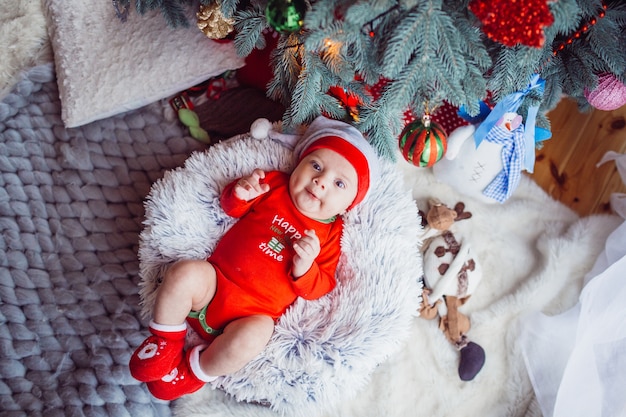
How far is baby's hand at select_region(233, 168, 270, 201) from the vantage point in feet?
3.62

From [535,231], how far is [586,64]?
530 mm

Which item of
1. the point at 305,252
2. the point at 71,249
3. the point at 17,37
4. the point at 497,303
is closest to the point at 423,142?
the point at 305,252

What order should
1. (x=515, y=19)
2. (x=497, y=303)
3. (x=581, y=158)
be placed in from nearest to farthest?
(x=515, y=19) < (x=497, y=303) < (x=581, y=158)

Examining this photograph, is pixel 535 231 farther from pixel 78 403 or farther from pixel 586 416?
pixel 78 403

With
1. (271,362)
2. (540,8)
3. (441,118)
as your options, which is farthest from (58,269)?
(540,8)

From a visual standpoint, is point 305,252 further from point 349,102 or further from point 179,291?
point 349,102

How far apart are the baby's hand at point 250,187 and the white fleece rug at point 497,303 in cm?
46

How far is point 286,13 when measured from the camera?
0.86m

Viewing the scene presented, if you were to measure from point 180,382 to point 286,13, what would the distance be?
2.35ft

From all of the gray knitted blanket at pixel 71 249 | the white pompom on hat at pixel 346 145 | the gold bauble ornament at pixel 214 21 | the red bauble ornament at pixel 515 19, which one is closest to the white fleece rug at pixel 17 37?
the gray knitted blanket at pixel 71 249

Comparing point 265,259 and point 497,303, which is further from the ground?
point 265,259

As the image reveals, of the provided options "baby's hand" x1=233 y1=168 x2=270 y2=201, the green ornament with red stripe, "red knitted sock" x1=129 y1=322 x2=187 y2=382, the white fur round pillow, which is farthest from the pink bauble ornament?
"red knitted sock" x1=129 y1=322 x2=187 y2=382

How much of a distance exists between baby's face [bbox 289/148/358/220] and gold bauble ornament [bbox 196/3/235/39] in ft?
1.08

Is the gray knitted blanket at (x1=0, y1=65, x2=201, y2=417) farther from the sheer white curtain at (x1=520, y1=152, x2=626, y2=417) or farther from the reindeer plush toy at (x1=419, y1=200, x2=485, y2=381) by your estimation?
the sheer white curtain at (x1=520, y1=152, x2=626, y2=417)
